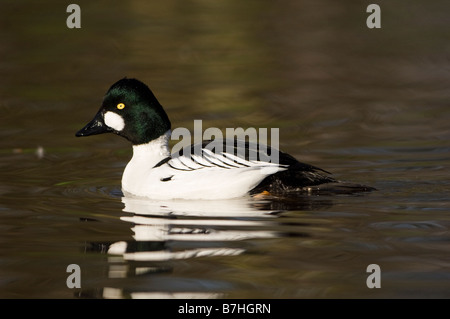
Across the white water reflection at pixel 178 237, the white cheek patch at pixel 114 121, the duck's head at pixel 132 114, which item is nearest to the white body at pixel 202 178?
the white water reflection at pixel 178 237

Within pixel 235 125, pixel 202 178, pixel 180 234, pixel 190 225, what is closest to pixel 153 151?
pixel 202 178

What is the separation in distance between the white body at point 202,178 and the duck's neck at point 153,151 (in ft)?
0.77

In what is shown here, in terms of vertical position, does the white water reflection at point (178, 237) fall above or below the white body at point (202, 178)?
below

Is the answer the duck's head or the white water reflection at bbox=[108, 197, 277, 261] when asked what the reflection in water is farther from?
Result: the duck's head

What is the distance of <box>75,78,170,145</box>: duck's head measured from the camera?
372 inches

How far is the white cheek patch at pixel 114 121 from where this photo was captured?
956 cm

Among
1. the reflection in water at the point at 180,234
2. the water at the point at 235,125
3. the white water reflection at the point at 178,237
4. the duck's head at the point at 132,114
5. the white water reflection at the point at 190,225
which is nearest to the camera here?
the white water reflection at the point at 178,237

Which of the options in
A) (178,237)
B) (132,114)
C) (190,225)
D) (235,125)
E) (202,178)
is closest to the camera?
(178,237)

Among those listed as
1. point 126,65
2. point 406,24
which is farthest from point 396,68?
point 126,65

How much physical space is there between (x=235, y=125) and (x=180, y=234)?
500cm

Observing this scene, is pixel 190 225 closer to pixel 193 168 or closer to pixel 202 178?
pixel 202 178

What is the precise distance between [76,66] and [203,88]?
320cm

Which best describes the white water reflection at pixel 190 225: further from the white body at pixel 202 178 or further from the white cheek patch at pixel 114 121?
the white cheek patch at pixel 114 121

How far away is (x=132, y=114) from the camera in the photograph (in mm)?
9516
